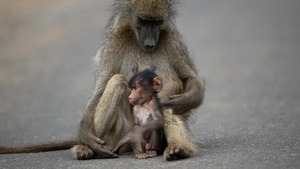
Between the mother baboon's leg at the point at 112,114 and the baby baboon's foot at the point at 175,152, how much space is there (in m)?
0.88

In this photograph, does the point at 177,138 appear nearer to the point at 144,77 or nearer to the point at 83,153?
the point at 144,77

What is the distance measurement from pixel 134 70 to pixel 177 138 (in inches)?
43.6

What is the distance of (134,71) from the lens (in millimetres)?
8344

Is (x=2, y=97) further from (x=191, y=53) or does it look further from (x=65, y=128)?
(x=191, y=53)

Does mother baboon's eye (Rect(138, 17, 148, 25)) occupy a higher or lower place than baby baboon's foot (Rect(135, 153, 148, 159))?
higher

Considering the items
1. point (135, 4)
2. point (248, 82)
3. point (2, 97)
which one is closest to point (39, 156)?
point (135, 4)

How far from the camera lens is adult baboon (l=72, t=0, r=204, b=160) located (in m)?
8.01

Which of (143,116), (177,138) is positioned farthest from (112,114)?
(177,138)

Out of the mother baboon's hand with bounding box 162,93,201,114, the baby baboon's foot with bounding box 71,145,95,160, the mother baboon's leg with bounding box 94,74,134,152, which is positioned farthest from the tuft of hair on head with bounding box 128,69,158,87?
the baby baboon's foot with bounding box 71,145,95,160

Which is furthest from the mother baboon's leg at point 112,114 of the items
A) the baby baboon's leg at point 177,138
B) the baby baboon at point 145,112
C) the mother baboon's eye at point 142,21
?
the mother baboon's eye at point 142,21

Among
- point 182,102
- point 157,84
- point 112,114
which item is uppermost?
point 157,84

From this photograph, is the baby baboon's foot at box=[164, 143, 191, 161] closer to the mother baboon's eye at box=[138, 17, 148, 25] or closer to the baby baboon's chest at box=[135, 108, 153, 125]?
the baby baboon's chest at box=[135, 108, 153, 125]

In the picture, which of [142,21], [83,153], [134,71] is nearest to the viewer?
[83,153]

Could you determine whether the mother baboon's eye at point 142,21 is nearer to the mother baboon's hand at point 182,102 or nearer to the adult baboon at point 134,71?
the adult baboon at point 134,71
